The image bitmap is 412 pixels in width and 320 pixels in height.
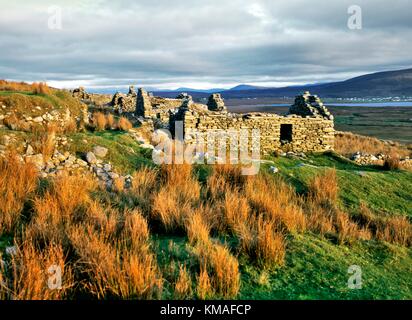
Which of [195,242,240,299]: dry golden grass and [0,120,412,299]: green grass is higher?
[195,242,240,299]: dry golden grass

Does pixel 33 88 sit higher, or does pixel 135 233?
pixel 33 88

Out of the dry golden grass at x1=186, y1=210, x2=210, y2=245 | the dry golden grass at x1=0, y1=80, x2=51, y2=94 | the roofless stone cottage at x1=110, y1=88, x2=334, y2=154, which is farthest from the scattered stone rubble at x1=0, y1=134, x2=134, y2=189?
the roofless stone cottage at x1=110, y1=88, x2=334, y2=154

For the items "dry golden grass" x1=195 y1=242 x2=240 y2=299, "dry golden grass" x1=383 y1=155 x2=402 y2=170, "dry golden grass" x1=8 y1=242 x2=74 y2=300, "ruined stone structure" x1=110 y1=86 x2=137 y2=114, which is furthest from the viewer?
"ruined stone structure" x1=110 y1=86 x2=137 y2=114

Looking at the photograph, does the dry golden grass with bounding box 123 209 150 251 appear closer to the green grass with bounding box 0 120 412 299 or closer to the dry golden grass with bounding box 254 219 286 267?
the green grass with bounding box 0 120 412 299

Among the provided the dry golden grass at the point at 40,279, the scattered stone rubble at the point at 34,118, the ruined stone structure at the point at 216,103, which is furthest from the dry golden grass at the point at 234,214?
the ruined stone structure at the point at 216,103

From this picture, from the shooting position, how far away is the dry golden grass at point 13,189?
4544 millimetres

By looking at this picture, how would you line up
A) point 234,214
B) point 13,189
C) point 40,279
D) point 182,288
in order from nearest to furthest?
point 40,279 < point 182,288 < point 13,189 < point 234,214

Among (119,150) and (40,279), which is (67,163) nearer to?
A: (119,150)

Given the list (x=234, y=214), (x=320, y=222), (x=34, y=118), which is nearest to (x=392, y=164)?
(x=320, y=222)

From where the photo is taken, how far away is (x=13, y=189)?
17.6ft

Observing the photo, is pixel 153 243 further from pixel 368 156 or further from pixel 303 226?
pixel 368 156

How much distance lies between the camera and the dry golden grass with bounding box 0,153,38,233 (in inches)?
179

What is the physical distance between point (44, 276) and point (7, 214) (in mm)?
1616
